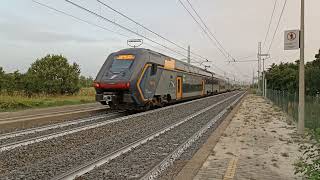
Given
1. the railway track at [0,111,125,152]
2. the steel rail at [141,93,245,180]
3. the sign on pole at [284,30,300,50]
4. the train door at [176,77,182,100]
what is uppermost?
the sign on pole at [284,30,300,50]

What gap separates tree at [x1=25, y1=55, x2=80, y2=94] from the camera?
142ft

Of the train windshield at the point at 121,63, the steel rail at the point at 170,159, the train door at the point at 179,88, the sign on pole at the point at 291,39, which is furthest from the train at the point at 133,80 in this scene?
the sign on pole at the point at 291,39

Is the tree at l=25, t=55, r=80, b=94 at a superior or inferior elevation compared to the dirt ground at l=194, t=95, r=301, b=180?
superior

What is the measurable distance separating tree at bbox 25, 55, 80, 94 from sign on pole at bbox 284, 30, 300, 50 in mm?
31668

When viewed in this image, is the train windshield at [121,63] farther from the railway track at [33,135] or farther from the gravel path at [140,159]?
the gravel path at [140,159]

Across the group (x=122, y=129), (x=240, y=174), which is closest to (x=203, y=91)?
(x=122, y=129)

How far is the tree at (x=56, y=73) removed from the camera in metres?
43.4

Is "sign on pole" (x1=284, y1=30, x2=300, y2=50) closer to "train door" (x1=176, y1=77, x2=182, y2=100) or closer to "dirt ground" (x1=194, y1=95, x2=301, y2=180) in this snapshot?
"dirt ground" (x1=194, y1=95, x2=301, y2=180)

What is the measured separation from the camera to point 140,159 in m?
8.38

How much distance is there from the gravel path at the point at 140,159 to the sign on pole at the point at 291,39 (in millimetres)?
4782

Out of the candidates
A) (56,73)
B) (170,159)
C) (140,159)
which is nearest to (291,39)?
(170,159)

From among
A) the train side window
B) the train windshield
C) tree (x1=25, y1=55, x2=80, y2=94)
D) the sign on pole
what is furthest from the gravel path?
tree (x1=25, y1=55, x2=80, y2=94)

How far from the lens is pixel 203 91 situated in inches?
1576

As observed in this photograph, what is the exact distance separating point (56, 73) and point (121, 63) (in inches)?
1070
